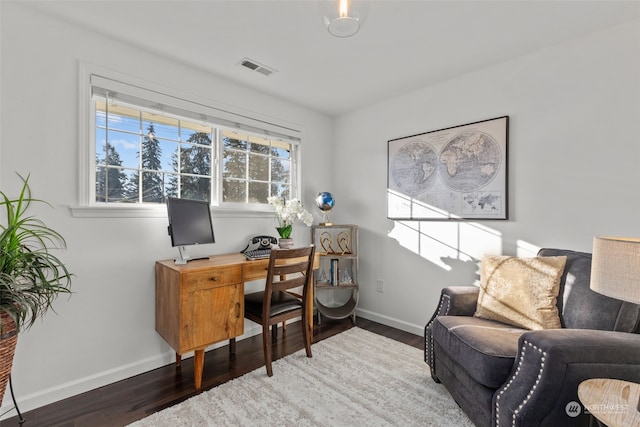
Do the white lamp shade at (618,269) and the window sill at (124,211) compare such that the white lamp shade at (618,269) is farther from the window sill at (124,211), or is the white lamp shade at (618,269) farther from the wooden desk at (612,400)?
the window sill at (124,211)

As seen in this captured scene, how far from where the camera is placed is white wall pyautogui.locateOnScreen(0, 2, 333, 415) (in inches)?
70.6

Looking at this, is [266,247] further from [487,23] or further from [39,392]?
[487,23]

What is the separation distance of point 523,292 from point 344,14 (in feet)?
6.07

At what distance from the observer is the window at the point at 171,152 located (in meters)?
2.15

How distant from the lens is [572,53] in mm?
2137

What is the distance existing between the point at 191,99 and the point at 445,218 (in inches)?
96.2

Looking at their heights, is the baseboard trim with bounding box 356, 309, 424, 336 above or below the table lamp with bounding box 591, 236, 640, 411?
below

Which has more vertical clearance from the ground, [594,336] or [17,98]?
[17,98]

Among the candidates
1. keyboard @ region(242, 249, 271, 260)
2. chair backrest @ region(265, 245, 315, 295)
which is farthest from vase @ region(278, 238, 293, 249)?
chair backrest @ region(265, 245, 315, 295)

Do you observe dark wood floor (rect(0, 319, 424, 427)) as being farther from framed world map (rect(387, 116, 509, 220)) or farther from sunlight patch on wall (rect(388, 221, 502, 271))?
framed world map (rect(387, 116, 509, 220))

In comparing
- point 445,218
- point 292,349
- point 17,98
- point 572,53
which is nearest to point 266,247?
point 292,349

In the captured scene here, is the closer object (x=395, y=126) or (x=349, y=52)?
(x=349, y=52)

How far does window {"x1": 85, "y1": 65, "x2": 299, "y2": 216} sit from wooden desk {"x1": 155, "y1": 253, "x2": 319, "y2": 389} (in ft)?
2.13

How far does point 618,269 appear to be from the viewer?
38.0 inches
